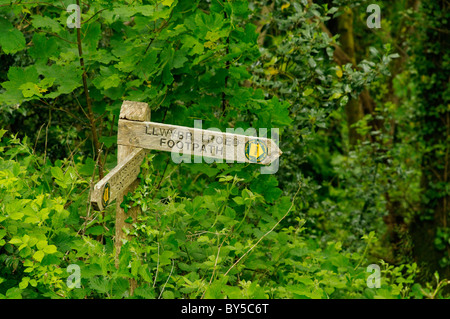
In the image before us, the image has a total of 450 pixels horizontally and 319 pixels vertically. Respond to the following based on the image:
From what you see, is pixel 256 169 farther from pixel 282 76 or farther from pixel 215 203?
pixel 282 76

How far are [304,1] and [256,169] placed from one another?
2.19 m

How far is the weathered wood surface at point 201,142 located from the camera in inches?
113

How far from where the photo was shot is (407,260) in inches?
295

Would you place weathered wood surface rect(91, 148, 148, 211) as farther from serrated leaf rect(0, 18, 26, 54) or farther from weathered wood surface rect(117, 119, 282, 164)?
serrated leaf rect(0, 18, 26, 54)

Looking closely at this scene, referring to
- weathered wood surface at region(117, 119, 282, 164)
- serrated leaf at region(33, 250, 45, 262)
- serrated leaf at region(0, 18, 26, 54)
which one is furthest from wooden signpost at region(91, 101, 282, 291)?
serrated leaf at region(0, 18, 26, 54)

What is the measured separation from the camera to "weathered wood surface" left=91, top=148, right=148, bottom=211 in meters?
2.59

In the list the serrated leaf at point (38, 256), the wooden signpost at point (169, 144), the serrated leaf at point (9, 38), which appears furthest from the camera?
the serrated leaf at point (9, 38)

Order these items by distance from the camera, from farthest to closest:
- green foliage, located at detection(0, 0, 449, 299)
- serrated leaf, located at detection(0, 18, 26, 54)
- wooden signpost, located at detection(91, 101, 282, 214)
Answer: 1. serrated leaf, located at detection(0, 18, 26, 54)
2. wooden signpost, located at detection(91, 101, 282, 214)
3. green foliage, located at detection(0, 0, 449, 299)

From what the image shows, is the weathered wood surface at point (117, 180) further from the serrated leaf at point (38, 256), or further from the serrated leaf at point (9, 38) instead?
the serrated leaf at point (9, 38)

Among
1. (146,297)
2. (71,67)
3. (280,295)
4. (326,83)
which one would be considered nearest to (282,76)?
(326,83)

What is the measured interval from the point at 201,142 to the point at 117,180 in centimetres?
50

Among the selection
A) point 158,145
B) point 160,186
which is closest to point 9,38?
point 158,145

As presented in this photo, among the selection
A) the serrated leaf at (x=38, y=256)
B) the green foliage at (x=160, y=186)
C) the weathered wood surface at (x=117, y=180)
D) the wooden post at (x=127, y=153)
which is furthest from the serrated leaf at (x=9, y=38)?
the serrated leaf at (x=38, y=256)

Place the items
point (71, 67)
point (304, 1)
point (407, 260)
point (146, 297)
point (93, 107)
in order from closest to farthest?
point (146, 297), point (71, 67), point (93, 107), point (304, 1), point (407, 260)
